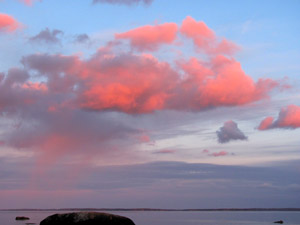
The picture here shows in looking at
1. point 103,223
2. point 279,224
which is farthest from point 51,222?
point 279,224

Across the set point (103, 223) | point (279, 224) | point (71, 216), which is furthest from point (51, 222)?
point (279, 224)

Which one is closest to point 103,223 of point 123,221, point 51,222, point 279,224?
point 123,221

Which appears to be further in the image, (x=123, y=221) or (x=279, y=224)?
(x=279, y=224)

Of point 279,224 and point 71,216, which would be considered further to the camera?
point 279,224

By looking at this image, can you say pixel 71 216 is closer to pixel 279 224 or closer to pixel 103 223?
pixel 103 223

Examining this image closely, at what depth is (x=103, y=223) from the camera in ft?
183

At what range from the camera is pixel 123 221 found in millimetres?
57594

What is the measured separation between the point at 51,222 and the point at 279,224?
58.1m

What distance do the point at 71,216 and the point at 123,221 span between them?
7328 mm

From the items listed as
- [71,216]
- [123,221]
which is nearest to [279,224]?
[123,221]

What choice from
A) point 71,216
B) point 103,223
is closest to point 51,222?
point 71,216

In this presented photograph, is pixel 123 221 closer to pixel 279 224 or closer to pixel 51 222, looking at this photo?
pixel 51 222

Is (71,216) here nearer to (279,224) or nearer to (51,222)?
(51,222)

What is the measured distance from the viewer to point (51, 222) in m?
58.8
